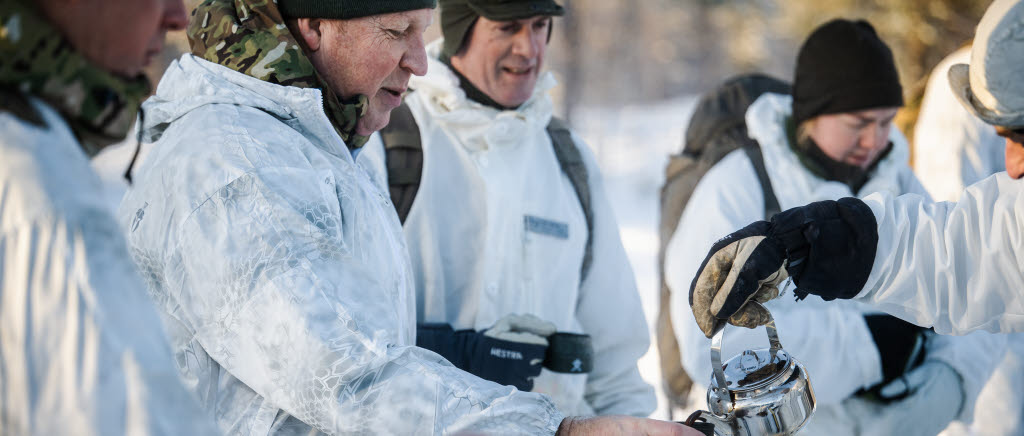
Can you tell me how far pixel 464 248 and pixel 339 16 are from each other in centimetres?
111

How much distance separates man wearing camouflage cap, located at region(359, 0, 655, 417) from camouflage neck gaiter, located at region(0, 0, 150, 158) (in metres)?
1.46

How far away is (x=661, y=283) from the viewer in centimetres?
396

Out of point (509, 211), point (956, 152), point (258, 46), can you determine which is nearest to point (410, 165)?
point (509, 211)

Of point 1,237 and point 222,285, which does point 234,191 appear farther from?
point 1,237

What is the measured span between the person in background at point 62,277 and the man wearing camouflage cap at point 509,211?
1514 mm

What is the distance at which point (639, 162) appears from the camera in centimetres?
2297

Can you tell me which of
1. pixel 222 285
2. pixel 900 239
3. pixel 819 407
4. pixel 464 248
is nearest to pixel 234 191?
pixel 222 285

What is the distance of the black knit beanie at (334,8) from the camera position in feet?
6.58

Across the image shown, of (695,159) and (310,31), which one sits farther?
(695,159)

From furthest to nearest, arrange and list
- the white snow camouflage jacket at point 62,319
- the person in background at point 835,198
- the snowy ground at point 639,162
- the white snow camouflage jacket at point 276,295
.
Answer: the snowy ground at point 639,162 → the person in background at point 835,198 → the white snow camouflage jacket at point 276,295 → the white snow camouflage jacket at point 62,319

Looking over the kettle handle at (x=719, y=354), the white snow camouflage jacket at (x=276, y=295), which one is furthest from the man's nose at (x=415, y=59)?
the kettle handle at (x=719, y=354)

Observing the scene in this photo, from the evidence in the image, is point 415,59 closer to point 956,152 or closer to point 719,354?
point 719,354

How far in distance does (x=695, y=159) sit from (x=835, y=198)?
2.09 ft

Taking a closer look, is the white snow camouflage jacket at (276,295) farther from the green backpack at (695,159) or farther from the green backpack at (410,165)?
the green backpack at (695,159)
